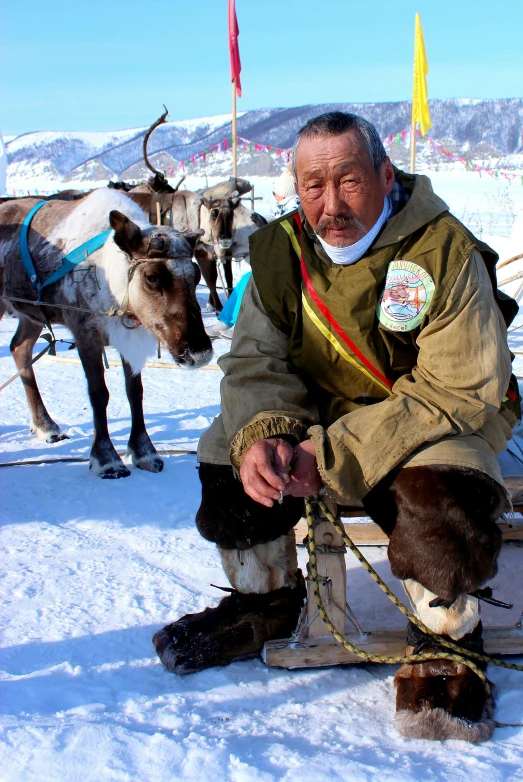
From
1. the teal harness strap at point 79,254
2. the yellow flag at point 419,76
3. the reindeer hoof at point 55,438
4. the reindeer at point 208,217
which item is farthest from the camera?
the yellow flag at point 419,76

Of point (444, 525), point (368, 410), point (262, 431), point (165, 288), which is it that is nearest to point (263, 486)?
point (262, 431)

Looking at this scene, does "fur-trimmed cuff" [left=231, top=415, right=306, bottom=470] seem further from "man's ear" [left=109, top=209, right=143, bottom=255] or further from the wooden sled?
"man's ear" [left=109, top=209, right=143, bottom=255]

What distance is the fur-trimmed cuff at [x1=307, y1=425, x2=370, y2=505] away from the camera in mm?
1798

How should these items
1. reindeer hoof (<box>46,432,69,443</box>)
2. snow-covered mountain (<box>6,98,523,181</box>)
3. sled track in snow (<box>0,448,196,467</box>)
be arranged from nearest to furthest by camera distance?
1. sled track in snow (<box>0,448,196,467</box>)
2. reindeer hoof (<box>46,432,69,443</box>)
3. snow-covered mountain (<box>6,98,523,181</box>)

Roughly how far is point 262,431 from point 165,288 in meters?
1.78

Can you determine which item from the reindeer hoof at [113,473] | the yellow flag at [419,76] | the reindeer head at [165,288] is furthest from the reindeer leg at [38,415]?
the yellow flag at [419,76]

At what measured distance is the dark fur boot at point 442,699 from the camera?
1.68m

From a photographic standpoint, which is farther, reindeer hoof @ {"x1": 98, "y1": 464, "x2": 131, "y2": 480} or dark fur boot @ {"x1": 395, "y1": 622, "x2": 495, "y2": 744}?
reindeer hoof @ {"x1": 98, "y1": 464, "x2": 131, "y2": 480}

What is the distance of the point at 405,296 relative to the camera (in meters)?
1.85

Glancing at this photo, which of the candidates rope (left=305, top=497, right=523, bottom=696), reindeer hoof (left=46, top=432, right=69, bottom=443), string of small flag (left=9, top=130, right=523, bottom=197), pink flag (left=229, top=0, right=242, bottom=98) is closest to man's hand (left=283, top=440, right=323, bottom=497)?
rope (left=305, top=497, right=523, bottom=696)

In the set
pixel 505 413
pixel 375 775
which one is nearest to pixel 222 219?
pixel 505 413

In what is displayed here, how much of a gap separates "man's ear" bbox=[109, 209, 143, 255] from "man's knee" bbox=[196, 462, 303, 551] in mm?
1783

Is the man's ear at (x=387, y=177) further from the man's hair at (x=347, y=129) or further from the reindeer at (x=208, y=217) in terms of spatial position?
the reindeer at (x=208, y=217)

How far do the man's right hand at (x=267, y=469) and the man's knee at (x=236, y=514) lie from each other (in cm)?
16
